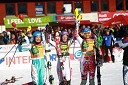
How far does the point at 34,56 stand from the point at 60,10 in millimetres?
Answer: 25949

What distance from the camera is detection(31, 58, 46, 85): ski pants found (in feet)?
31.8

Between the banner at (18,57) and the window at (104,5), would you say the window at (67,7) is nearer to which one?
the window at (104,5)

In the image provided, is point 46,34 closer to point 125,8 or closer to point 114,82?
point 114,82

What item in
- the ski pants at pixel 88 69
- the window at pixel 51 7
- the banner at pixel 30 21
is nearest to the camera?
the ski pants at pixel 88 69

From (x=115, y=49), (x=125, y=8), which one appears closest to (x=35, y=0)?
(x=125, y=8)

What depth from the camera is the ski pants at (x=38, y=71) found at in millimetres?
9703

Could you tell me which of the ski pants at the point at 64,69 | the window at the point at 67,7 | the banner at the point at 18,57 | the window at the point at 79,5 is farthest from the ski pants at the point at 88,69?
the window at the point at 79,5

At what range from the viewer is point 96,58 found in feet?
34.1

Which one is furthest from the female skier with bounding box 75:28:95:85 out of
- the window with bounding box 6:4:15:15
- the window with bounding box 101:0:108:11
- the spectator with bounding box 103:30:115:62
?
the window with bounding box 101:0:108:11

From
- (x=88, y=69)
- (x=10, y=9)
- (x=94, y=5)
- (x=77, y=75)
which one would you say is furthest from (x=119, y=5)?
(x=88, y=69)

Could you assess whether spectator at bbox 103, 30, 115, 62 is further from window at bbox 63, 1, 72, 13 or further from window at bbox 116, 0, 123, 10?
window at bbox 116, 0, 123, 10

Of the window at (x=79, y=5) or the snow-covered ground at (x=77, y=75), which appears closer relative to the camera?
the snow-covered ground at (x=77, y=75)

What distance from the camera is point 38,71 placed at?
9703 millimetres

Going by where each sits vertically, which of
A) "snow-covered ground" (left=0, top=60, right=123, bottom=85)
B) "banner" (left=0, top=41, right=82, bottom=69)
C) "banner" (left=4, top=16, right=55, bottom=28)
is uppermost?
"banner" (left=4, top=16, right=55, bottom=28)
